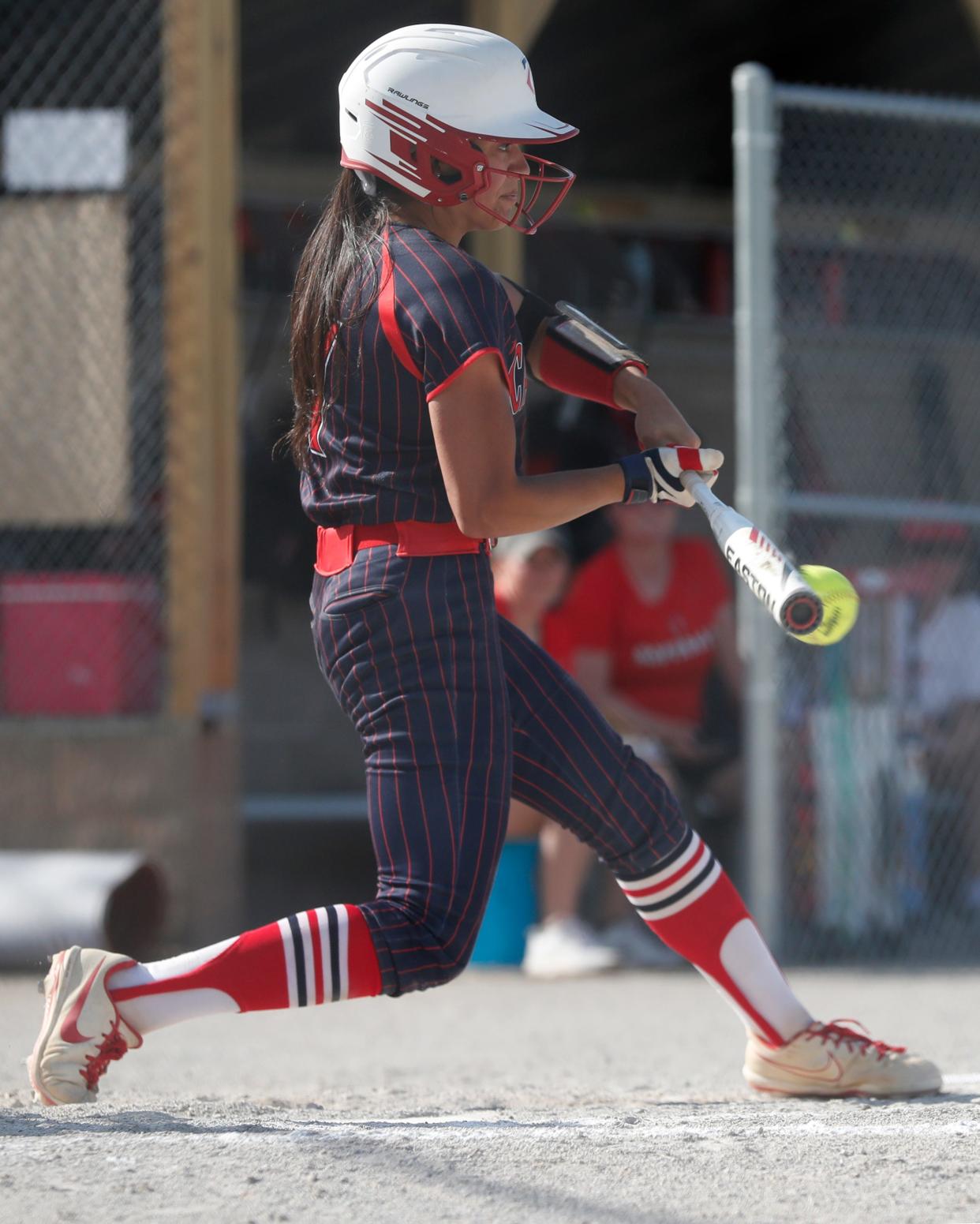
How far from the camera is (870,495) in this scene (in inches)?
350

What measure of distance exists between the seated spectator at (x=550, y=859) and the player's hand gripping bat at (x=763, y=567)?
8.98 feet

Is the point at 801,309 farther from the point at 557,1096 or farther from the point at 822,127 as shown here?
the point at 557,1096

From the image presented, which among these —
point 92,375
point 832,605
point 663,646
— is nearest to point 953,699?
point 663,646

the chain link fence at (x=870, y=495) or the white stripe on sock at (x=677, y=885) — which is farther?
the chain link fence at (x=870, y=495)

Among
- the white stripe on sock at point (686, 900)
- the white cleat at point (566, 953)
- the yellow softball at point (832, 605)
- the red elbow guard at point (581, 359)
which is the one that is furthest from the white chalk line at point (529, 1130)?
the white cleat at point (566, 953)

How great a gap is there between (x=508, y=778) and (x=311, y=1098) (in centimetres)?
111

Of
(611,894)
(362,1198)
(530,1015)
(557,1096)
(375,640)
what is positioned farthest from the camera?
(611,894)

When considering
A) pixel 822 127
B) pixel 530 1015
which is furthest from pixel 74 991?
pixel 822 127

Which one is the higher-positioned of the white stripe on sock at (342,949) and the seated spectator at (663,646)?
the seated spectator at (663,646)

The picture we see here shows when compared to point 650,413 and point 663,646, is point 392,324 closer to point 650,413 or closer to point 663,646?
point 650,413

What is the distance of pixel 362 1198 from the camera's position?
2363mm

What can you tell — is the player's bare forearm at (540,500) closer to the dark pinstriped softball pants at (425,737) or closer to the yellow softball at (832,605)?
the dark pinstriped softball pants at (425,737)

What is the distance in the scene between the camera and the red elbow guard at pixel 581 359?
3.20 m

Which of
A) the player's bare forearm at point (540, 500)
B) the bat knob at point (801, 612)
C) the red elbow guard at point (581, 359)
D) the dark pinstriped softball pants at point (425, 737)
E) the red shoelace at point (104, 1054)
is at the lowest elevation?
the red shoelace at point (104, 1054)
